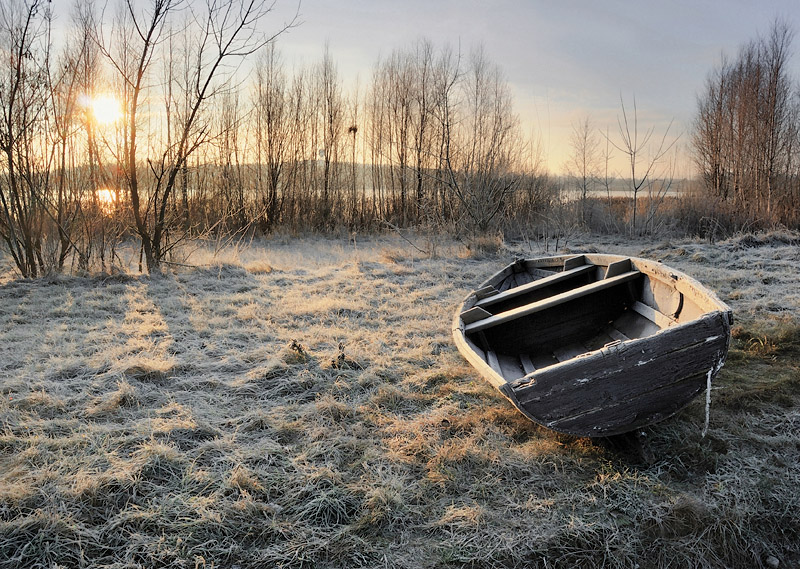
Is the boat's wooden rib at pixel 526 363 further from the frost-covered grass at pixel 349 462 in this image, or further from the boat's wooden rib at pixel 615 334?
the boat's wooden rib at pixel 615 334

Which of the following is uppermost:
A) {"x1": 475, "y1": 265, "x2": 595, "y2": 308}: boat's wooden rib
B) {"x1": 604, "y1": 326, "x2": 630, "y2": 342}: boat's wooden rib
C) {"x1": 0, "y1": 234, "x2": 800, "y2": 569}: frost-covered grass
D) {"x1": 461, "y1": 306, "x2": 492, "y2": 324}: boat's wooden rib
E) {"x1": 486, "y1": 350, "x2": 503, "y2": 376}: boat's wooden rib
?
{"x1": 475, "y1": 265, "x2": 595, "y2": 308}: boat's wooden rib

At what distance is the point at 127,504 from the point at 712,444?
297 cm

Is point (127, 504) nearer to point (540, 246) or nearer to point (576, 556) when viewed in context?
point (576, 556)

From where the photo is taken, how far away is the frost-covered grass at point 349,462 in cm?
218

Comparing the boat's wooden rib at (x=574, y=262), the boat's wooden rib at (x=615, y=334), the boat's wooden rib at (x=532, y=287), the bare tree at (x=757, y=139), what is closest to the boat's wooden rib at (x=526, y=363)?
the boat's wooden rib at (x=532, y=287)

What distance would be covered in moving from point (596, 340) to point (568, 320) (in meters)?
0.26

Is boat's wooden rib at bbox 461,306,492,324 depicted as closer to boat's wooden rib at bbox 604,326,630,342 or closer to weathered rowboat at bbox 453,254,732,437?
weathered rowboat at bbox 453,254,732,437

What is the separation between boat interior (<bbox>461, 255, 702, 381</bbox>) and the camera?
3.67 metres

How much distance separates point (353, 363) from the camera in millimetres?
4070

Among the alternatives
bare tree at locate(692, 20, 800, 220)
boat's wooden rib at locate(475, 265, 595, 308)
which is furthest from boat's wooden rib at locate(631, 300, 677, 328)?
bare tree at locate(692, 20, 800, 220)

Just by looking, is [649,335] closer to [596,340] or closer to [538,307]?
[538,307]

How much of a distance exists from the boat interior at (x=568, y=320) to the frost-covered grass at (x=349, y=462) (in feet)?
1.24

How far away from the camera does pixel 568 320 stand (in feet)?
13.3

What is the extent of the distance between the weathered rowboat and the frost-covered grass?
1.24ft
